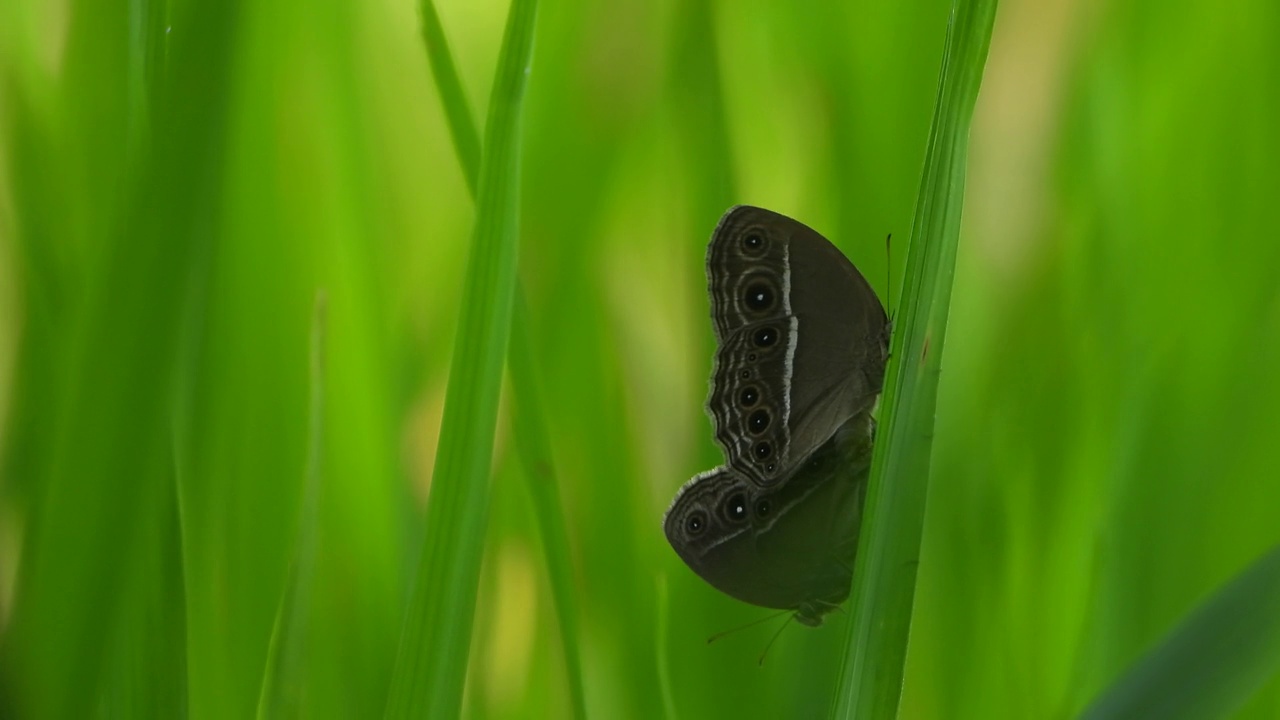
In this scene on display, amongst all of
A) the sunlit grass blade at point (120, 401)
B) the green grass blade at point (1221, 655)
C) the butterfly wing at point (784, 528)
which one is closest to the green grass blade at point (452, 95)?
the sunlit grass blade at point (120, 401)

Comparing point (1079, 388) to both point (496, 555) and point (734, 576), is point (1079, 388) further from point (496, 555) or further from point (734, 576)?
point (496, 555)

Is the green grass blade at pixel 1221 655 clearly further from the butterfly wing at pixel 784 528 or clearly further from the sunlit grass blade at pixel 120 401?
the sunlit grass blade at pixel 120 401

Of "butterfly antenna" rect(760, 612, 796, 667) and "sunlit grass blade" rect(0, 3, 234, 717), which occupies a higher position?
"sunlit grass blade" rect(0, 3, 234, 717)

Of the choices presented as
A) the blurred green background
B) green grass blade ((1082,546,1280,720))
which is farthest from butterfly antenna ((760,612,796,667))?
green grass blade ((1082,546,1280,720))

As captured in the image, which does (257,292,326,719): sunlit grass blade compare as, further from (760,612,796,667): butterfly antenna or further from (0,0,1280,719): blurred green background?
(760,612,796,667): butterfly antenna

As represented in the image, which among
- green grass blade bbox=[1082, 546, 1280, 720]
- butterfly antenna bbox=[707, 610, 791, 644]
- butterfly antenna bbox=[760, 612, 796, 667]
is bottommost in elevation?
butterfly antenna bbox=[760, 612, 796, 667]

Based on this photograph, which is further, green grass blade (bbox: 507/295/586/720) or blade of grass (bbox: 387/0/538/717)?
green grass blade (bbox: 507/295/586/720)
